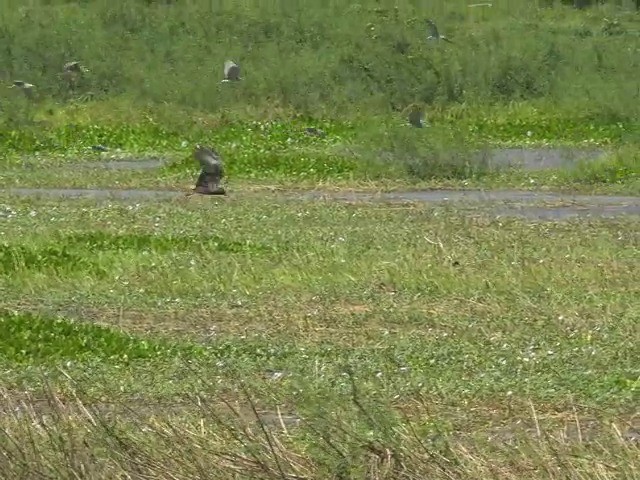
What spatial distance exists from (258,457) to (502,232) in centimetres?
891

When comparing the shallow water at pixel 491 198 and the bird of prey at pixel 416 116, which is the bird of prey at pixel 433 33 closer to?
the bird of prey at pixel 416 116

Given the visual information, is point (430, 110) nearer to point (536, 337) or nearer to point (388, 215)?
point (388, 215)

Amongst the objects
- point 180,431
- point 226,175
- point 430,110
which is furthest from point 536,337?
point 430,110

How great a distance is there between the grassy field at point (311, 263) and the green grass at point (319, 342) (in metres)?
0.02

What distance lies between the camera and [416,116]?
2427 cm

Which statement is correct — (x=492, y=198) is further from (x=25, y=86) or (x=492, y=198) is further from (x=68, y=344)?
(x=25, y=86)

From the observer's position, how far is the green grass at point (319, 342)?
18.4 feet

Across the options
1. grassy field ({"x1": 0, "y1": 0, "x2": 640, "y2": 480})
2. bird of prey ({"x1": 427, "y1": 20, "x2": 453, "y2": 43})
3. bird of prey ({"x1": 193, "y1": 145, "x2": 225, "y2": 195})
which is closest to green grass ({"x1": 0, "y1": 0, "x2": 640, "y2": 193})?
grassy field ({"x1": 0, "y1": 0, "x2": 640, "y2": 480})

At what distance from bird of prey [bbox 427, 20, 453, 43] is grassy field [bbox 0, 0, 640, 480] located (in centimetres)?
23

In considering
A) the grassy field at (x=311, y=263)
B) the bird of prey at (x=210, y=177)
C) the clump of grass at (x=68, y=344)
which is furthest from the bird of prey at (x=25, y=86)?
the clump of grass at (x=68, y=344)

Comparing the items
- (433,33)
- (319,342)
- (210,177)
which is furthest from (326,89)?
(319,342)

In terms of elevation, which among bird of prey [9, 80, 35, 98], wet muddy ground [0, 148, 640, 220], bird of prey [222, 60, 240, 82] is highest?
wet muddy ground [0, 148, 640, 220]

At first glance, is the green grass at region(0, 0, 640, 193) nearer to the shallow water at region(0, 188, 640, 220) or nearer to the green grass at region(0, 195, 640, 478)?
the shallow water at region(0, 188, 640, 220)

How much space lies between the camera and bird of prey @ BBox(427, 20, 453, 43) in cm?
2949
